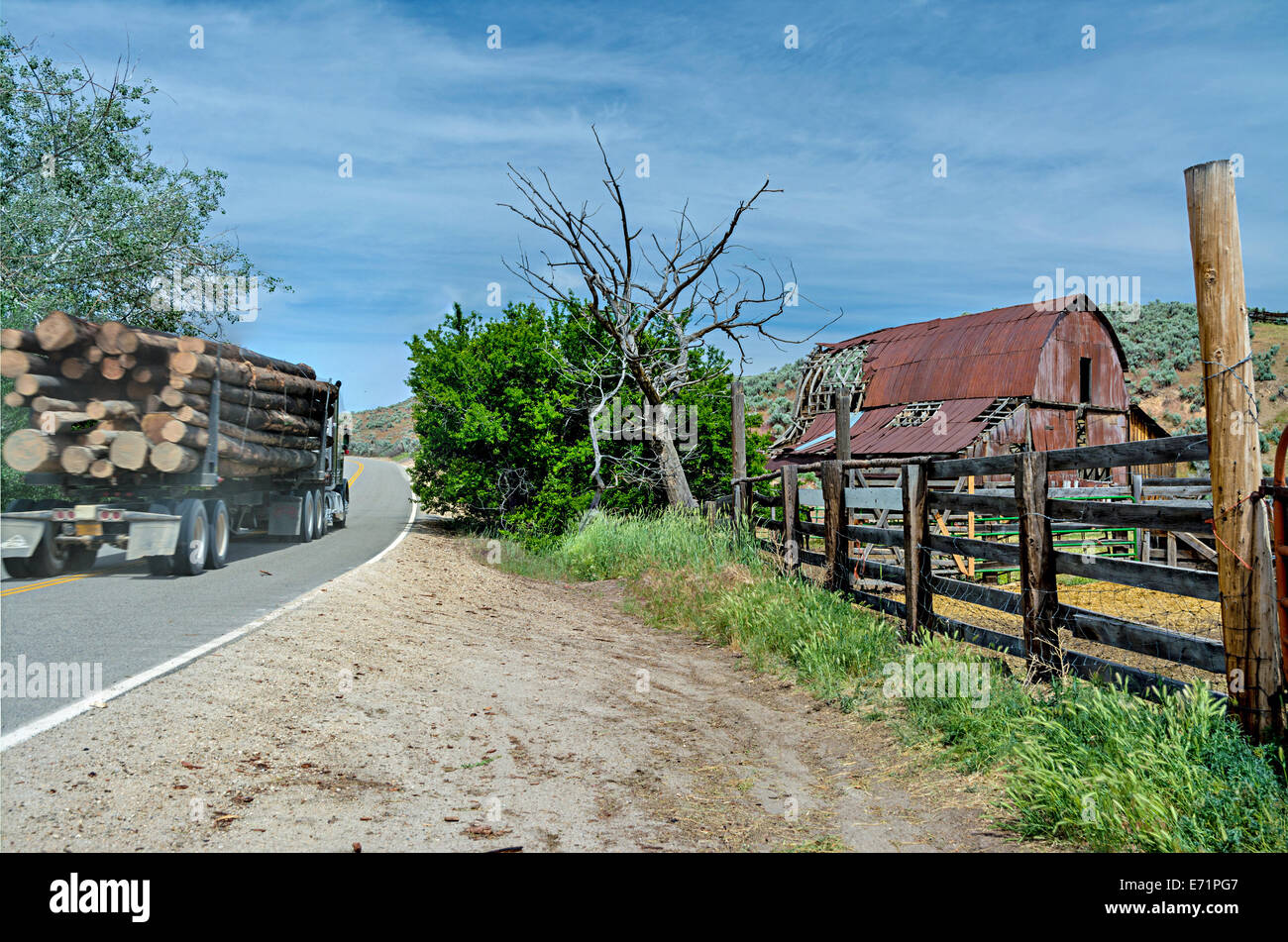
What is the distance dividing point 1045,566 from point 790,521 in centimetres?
526

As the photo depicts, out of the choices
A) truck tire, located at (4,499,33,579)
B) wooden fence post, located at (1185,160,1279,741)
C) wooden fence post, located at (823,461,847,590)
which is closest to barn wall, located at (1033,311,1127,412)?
wooden fence post, located at (823,461,847,590)

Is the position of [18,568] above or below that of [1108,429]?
below

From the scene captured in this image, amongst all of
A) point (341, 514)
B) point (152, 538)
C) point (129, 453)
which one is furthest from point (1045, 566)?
point (341, 514)

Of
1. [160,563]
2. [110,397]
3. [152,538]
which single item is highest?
[110,397]

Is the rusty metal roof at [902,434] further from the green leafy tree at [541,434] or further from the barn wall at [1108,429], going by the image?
the green leafy tree at [541,434]

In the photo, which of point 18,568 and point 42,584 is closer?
point 42,584

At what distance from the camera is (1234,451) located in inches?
178

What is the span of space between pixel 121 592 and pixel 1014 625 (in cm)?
1315

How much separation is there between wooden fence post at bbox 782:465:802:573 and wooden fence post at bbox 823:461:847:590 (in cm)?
127

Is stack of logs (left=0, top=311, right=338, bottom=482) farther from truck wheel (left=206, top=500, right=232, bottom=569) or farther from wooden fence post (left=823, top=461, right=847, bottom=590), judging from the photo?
wooden fence post (left=823, top=461, right=847, bottom=590)

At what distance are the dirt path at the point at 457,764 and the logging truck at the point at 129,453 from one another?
4.91 metres

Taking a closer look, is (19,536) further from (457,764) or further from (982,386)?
(982,386)

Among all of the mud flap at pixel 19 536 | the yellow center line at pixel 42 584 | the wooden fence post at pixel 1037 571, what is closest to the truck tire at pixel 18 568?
the mud flap at pixel 19 536
